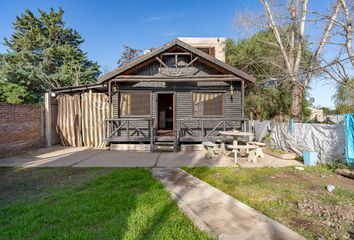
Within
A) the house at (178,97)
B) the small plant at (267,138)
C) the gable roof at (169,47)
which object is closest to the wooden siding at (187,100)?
the house at (178,97)

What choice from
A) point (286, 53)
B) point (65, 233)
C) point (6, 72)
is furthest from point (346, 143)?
point (6, 72)

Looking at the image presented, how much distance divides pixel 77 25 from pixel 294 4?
26498 mm

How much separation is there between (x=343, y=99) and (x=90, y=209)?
83.1 feet

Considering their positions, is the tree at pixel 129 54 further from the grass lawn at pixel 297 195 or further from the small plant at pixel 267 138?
the grass lawn at pixel 297 195

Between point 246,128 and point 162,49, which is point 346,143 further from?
point 162,49

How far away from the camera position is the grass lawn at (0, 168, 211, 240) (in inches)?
114

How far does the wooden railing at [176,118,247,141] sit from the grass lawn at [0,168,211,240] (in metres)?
5.21

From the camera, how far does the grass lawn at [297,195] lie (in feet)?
10.5

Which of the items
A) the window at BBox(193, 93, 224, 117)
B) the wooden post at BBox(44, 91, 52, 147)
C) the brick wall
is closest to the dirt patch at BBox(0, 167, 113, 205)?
the brick wall

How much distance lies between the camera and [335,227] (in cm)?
314

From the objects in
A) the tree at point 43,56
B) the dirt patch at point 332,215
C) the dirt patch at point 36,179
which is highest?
the tree at point 43,56

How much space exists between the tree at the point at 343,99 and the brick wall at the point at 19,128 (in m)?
22.0

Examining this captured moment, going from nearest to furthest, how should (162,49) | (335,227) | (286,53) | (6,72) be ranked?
1. (335,227)
2. (162,49)
3. (286,53)
4. (6,72)

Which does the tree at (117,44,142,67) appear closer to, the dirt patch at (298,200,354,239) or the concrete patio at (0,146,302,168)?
the concrete patio at (0,146,302,168)
